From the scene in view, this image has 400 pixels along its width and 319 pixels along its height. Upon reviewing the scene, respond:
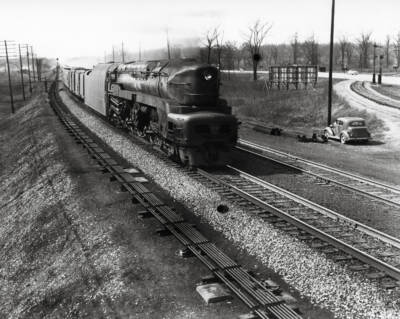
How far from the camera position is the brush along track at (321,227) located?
8.47 meters

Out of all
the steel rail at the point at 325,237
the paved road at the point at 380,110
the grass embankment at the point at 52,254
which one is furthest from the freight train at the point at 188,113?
the paved road at the point at 380,110

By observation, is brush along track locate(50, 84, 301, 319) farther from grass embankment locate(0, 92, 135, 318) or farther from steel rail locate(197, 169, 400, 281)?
steel rail locate(197, 169, 400, 281)

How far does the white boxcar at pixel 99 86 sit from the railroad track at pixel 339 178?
→ 11307 millimetres

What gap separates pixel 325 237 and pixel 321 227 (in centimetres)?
93

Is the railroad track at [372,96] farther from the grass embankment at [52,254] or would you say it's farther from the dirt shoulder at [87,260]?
the grass embankment at [52,254]

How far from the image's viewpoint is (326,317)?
6.84 m

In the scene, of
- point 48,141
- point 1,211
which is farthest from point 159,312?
point 48,141

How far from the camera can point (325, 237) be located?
9617mm

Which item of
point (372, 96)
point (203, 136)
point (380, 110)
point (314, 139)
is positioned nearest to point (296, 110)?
point (372, 96)

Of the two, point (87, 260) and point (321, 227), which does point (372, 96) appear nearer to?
point (321, 227)

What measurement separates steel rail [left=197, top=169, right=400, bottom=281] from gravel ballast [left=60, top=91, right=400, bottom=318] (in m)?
0.51

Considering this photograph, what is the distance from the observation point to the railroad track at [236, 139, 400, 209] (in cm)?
1326

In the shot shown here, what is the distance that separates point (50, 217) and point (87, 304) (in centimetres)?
618

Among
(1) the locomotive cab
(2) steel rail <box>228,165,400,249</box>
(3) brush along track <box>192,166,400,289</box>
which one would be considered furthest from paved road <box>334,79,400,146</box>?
(3) brush along track <box>192,166,400,289</box>
